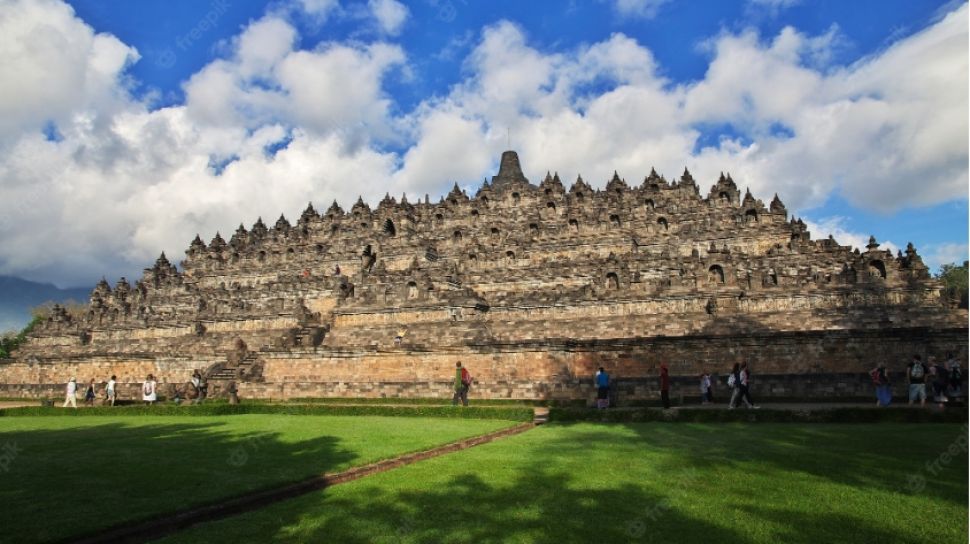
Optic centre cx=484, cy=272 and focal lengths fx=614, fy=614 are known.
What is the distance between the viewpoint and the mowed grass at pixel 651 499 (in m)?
7.73

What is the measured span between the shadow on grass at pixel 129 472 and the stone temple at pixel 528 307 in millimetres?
13491

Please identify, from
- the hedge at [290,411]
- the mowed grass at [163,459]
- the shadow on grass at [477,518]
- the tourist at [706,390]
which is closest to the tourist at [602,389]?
the hedge at [290,411]

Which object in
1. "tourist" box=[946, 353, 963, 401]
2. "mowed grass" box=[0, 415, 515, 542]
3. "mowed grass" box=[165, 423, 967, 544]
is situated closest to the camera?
"mowed grass" box=[165, 423, 967, 544]

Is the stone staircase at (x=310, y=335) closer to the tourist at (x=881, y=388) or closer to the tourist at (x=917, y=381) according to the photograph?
the tourist at (x=881, y=388)

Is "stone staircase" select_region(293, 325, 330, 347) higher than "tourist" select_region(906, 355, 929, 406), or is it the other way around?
"stone staircase" select_region(293, 325, 330, 347)

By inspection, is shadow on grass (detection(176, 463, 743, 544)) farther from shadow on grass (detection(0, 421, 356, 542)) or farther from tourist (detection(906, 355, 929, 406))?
tourist (detection(906, 355, 929, 406))

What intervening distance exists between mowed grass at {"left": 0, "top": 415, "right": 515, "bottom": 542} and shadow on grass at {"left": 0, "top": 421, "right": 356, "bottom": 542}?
19 millimetres

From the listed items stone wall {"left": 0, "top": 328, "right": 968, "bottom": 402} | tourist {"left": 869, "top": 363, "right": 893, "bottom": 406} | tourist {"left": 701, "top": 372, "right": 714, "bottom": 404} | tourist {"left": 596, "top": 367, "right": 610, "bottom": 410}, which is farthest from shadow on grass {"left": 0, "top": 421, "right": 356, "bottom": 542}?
tourist {"left": 869, "top": 363, "right": 893, "bottom": 406}

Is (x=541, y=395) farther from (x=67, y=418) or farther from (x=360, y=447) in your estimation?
(x=67, y=418)

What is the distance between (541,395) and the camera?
88.8 feet

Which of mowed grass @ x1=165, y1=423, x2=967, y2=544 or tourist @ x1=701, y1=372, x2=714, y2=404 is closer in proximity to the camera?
mowed grass @ x1=165, y1=423, x2=967, y2=544

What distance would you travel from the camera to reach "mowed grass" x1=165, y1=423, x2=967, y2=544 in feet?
25.4

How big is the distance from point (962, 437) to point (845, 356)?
13005 millimetres

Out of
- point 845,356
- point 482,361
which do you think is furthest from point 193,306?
point 845,356
